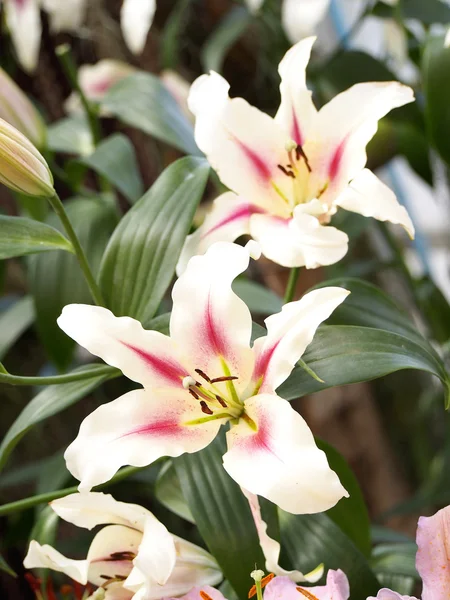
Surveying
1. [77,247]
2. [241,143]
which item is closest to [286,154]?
[241,143]

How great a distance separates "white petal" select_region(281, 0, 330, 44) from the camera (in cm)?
81

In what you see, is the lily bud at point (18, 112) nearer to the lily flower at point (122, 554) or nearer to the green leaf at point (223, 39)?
the green leaf at point (223, 39)

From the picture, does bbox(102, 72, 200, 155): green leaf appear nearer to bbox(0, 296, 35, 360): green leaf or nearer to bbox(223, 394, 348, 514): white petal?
bbox(0, 296, 35, 360): green leaf

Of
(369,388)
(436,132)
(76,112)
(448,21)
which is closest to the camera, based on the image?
(436,132)

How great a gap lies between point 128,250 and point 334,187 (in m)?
0.17

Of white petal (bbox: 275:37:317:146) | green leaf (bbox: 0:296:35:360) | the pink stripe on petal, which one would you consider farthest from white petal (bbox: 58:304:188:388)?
green leaf (bbox: 0:296:35:360)

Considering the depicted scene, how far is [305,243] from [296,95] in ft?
0.42

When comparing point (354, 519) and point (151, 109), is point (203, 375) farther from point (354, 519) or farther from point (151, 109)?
point (151, 109)

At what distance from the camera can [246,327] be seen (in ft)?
1.40

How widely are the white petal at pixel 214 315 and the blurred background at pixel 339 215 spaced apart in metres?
0.39

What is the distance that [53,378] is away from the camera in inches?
19.7

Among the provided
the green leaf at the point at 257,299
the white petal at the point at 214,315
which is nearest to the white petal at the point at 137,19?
the green leaf at the point at 257,299

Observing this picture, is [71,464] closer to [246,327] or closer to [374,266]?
[246,327]

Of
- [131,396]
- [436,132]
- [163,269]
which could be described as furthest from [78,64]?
[131,396]
